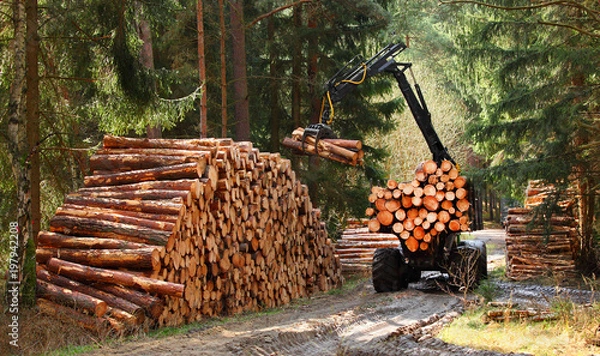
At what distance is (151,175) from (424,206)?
5.16 metres

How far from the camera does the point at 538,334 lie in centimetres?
795

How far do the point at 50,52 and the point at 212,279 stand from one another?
15.2 feet

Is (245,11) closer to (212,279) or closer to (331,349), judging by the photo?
(212,279)

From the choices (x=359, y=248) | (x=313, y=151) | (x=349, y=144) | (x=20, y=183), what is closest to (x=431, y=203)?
(x=349, y=144)

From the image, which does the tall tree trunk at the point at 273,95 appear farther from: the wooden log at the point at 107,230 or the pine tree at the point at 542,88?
the wooden log at the point at 107,230

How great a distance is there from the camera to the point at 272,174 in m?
12.8

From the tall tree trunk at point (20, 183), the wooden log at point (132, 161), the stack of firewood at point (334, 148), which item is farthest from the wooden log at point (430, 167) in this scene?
the tall tree trunk at point (20, 183)

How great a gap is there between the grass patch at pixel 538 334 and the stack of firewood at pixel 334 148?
148 inches

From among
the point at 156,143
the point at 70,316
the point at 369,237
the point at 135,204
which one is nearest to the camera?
the point at 70,316

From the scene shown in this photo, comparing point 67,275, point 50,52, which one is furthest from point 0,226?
point 67,275

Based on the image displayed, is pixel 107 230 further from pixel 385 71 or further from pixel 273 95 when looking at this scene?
pixel 273 95

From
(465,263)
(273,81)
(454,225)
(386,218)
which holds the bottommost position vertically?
(465,263)

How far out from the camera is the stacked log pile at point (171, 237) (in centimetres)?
877

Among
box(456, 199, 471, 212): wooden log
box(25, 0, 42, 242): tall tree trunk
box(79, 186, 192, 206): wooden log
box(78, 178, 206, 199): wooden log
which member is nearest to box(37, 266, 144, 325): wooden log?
box(25, 0, 42, 242): tall tree trunk
